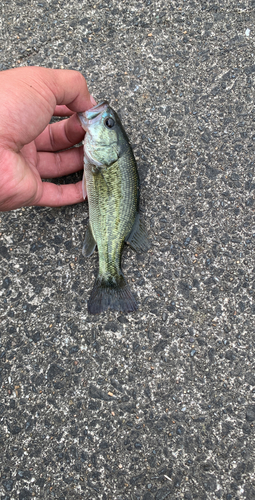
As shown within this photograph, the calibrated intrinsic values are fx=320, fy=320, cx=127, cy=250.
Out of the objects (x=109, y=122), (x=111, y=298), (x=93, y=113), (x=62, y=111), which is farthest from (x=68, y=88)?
(x=111, y=298)

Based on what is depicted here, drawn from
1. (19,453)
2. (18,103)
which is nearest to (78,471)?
(19,453)

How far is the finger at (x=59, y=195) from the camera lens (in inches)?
112

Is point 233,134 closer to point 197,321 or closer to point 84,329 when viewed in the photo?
point 197,321

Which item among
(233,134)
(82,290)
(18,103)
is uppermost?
(18,103)

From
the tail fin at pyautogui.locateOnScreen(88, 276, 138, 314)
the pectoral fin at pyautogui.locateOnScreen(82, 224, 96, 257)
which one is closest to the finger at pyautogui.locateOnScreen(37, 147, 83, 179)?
the pectoral fin at pyautogui.locateOnScreen(82, 224, 96, 257)

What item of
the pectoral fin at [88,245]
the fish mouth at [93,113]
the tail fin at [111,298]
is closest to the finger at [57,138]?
the fish mouth at [93,113]

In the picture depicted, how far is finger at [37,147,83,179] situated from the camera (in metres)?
2.97

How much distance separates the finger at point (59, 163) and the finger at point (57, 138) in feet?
0.29

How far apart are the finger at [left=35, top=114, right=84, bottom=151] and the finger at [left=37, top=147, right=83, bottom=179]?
0.09 metres

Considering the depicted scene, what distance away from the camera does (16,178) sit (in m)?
2.44

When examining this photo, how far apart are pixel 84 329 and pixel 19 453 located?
1113mm

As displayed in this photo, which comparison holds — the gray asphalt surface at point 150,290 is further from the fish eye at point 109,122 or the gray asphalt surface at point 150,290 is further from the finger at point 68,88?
the finger at point 68,88

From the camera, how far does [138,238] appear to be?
9.39 feet

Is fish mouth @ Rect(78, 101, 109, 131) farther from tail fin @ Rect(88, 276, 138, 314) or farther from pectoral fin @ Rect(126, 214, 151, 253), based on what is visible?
tail fin @ Rect(88, 276, 138, 314)
